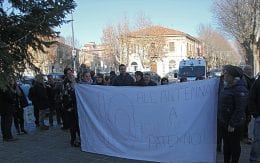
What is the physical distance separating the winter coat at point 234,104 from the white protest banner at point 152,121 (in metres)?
0.66

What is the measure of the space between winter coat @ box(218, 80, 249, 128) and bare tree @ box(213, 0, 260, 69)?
33.1 m

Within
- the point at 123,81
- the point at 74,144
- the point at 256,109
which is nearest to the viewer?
the point at 256,109

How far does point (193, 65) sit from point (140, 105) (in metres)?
23.4

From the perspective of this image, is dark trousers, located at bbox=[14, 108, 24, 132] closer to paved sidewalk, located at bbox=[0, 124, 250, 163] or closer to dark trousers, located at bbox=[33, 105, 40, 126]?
paved sidewalk, located at bbox=[0, 124, 250, 163]

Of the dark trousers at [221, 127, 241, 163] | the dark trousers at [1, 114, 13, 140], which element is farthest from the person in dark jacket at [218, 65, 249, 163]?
the dark trousers at [1, 114, 13, 140]

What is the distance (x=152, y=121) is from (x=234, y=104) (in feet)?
6.52

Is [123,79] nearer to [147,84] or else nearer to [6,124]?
[147,84]

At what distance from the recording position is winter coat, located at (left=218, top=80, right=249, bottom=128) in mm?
7234

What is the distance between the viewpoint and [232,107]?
7.38 metres

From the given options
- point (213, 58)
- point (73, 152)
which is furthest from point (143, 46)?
point (73, 152)

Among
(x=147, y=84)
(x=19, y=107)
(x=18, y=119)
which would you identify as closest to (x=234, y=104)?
(x=147, y=84)

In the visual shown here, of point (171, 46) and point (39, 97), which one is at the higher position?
point (171, 46)

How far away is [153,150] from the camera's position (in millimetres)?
8727

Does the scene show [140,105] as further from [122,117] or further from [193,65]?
[193,65]
